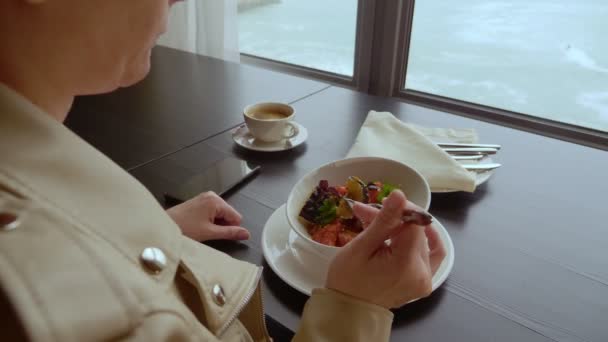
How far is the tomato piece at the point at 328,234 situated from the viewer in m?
0.64

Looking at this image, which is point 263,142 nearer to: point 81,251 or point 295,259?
point 295,259

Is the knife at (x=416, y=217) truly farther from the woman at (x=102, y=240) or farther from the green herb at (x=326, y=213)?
the green herb at (x=326, y=213)

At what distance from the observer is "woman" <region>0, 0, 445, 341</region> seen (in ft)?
0.95

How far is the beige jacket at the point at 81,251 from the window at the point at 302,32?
1.99 meters

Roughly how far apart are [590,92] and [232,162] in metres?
1.59

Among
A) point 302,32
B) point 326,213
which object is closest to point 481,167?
point 326,213

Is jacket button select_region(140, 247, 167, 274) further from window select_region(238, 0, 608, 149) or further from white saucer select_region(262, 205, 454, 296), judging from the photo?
window select_region(238, 0, 608, 149)

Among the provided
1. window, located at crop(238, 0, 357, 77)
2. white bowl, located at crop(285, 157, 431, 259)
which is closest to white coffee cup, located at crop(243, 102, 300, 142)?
white bowl, located at crop(285, 157, 431, 259)

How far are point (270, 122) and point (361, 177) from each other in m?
0.29

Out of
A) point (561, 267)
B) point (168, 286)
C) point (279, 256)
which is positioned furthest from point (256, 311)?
point (561, 267)

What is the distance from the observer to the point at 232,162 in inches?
36.5

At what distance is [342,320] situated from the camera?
0.52 metres

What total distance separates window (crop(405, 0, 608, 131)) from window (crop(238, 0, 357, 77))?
394 millimetres

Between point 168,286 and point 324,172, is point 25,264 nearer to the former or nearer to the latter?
point 168,286
